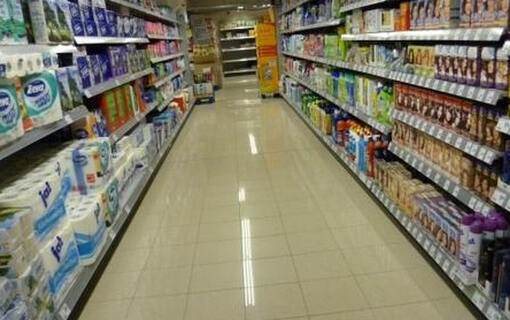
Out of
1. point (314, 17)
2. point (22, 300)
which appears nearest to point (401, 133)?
point (22, 300)

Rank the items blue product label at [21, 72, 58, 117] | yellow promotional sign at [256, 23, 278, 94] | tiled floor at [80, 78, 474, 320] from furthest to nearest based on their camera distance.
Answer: yellow promotional sign at [256, 23, 278, 94] < tiled floor at [80, 78, 474, 320] < blue product label at [21, 72, 58, 117]

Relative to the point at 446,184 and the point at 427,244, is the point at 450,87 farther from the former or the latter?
the point at 427,244

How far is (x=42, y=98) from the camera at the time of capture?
2.34 meters

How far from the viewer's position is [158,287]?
2.78m

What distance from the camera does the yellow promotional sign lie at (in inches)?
422

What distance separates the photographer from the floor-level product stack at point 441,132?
209 centimetres

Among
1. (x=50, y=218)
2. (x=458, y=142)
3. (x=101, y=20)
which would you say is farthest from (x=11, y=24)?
(x=458, y=142)

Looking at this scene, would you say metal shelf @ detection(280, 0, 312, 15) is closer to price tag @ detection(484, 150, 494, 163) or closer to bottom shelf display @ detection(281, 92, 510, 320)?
bottom shelf display @ detection(281, 92, 510, 320)

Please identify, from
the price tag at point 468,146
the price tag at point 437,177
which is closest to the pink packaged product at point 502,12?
the price tag at point 468,146

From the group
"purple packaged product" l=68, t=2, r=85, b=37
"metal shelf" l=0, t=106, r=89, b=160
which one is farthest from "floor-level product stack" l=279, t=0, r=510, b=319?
"purple packaged product" l=68, t=2, r=85, b=37

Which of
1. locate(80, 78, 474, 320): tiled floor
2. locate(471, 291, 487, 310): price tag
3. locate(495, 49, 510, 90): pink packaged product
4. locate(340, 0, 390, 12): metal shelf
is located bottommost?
locate(80, 78, 474, 320): tiled floor

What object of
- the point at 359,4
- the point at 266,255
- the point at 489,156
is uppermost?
the point at 359,4

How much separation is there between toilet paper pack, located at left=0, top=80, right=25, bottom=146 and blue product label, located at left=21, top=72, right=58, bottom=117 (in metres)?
0.17

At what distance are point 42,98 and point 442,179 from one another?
7.64ft
